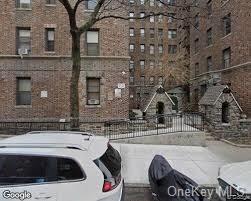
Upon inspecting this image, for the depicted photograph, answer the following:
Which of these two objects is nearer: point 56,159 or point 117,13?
point 56,159

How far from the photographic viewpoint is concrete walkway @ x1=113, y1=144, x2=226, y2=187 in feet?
26.5

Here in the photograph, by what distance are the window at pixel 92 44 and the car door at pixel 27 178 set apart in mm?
14380

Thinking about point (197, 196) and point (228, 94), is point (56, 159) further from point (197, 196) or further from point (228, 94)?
point (228, 94)

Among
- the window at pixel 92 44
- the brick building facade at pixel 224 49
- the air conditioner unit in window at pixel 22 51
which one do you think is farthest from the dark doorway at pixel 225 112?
the air conditioner unit in window at pixel 22 51

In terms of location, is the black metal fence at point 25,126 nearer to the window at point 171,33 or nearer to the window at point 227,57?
the window at point 227,57

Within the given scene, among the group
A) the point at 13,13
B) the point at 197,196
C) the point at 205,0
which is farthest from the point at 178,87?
the point at 197,196

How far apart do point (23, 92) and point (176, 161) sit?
38.2 ft

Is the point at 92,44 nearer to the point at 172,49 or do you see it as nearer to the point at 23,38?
the point at 23,38

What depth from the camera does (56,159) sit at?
4.18 m

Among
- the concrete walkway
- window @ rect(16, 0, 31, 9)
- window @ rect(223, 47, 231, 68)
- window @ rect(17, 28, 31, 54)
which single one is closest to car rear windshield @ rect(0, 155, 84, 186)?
the concrete walkway

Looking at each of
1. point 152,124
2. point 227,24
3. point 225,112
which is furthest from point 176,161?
point 227,24

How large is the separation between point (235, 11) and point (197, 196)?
17665 mm

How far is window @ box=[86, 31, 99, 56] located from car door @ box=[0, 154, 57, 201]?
14380 millimetres

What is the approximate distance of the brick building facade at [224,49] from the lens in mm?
18234
